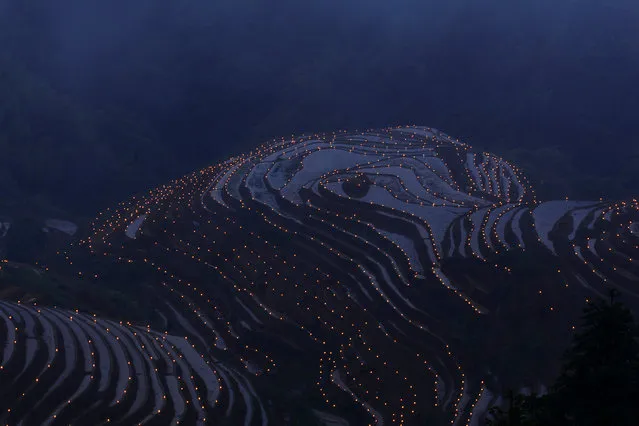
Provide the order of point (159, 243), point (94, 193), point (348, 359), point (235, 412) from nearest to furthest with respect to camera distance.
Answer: point (235, 412) → point (348, 359) → point (159, 243) → point (94, 193)

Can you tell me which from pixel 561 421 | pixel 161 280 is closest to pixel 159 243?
pixel 161 280

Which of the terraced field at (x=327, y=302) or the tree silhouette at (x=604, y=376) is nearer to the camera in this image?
the tree silhouette at (x=604, y=376)

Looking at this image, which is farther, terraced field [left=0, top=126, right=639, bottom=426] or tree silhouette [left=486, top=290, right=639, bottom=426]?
A: terraced field [left=0, top=126, right=639, bottom=426]

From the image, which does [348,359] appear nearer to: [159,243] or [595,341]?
[159,243]

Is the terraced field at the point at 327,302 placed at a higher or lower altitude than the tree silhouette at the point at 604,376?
higher

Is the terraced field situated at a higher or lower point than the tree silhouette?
higher

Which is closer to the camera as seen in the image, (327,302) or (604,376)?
(604,376)

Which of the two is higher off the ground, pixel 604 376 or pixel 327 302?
pixel 327 302

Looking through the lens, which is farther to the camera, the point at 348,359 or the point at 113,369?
the point at 348,359
